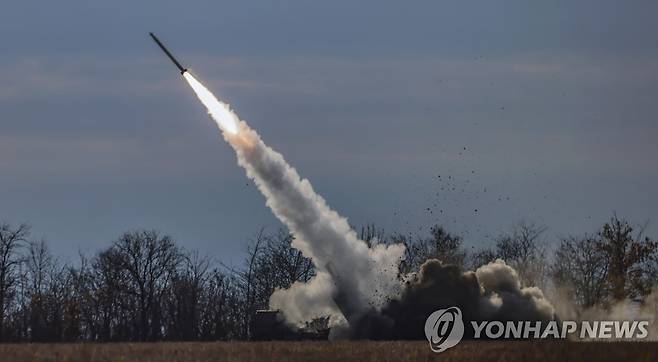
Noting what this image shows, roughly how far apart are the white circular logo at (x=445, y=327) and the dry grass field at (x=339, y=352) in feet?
14.9

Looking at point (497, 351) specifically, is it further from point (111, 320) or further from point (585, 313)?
point (111, 320)

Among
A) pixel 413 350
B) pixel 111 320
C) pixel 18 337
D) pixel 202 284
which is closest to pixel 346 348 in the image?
pixel 413 350

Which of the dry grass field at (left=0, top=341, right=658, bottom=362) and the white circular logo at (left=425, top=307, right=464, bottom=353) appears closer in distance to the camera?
the dry grass field at (left=0, top=341, right=658, bottom=362)

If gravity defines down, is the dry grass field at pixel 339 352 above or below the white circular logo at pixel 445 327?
below

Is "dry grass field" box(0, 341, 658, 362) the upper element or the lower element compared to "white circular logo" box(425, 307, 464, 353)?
lower

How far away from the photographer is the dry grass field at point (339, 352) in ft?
176

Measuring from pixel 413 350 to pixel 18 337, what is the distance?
40.6 m

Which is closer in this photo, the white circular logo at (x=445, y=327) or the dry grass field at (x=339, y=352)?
the dry grass field at (x=339, y=352)

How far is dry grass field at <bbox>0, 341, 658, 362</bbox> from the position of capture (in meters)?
53.6

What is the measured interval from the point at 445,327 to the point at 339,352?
15.1 metres

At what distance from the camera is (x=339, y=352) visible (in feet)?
189

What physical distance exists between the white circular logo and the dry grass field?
4556 millimetres

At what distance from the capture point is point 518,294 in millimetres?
78812

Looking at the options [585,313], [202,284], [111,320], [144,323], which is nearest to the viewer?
[585,313]
